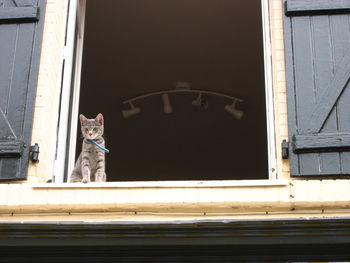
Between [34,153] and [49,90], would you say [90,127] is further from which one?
[34,153]

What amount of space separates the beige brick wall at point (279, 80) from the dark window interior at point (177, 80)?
2004 millimetres

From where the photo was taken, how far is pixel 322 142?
4.96 metres

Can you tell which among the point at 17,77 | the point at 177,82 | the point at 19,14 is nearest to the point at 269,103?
the point at 17,77

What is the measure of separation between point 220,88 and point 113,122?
1677mm

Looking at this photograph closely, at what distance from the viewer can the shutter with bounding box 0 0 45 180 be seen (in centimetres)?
503

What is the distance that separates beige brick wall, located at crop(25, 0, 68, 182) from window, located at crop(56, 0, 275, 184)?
2.06 m

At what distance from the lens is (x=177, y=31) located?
802 cm

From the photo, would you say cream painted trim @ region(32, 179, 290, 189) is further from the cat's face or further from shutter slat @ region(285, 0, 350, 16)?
shutter slat @ region(285, 0, 350, 16)

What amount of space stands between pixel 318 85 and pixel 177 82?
383 cm

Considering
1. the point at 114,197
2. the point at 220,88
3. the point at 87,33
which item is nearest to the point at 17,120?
the point at 114,197

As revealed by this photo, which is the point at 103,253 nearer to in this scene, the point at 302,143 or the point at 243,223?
the point at 243,223

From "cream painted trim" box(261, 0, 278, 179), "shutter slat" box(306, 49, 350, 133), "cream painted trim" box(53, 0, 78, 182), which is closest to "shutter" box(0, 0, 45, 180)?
"cream painted trim" box(53, 0, 78, 182)

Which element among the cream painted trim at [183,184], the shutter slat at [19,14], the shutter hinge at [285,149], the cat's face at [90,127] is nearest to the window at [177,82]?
the shutter slat at [19,14]

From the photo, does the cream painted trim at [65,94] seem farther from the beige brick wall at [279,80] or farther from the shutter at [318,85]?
the shutter at [318,85]
